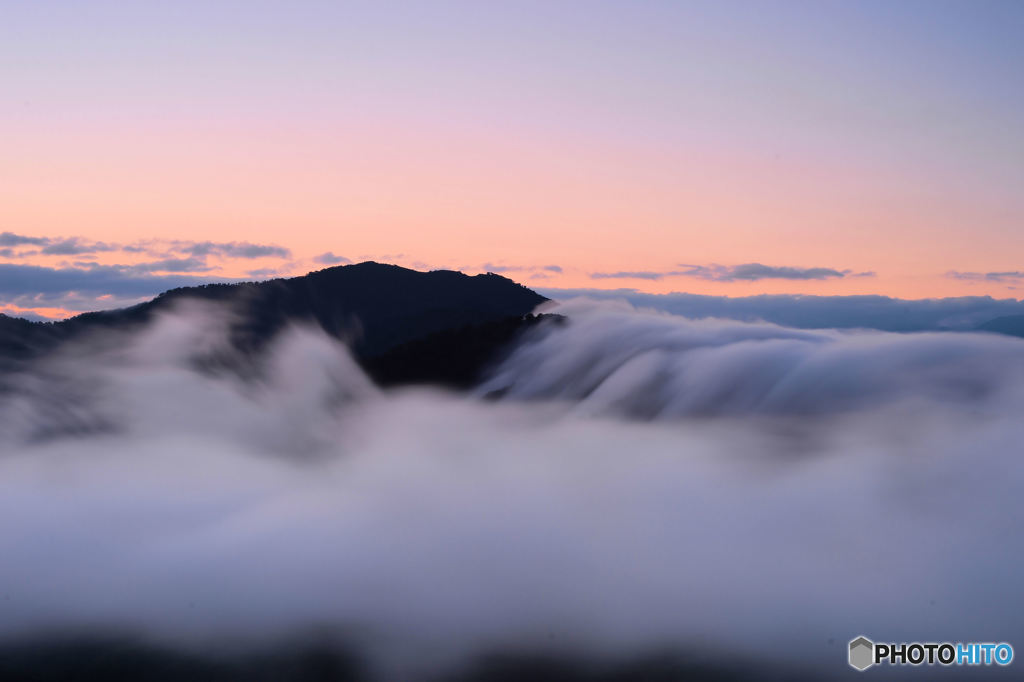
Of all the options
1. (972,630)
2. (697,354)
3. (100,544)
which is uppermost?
(697,354)

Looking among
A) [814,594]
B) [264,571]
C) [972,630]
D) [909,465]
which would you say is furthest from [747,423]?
[264,571]

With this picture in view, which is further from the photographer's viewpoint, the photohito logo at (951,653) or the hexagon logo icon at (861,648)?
the photohito logo at (951,653)

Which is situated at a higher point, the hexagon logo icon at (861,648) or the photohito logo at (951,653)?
the hexagon logo icon at (861,648)

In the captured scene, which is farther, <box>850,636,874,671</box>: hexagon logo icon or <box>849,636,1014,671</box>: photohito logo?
<box>849,636,1014,671</box>: photohito logo

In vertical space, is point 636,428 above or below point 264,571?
above

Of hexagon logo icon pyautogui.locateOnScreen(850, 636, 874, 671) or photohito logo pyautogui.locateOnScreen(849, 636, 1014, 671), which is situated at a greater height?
hexagon logo icon pyautogui.locateOnScreen(850, 636, 874, 671)

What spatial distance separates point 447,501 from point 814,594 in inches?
3826

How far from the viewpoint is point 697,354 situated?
174 metres

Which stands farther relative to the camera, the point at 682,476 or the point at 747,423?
the point at 682,476

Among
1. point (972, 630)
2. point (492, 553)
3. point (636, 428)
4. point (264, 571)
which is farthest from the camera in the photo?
point (636, 428)

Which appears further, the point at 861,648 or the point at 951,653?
the point at 951,653

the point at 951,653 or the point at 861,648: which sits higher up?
the point at 861,648

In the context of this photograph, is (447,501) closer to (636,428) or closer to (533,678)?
(636,428)

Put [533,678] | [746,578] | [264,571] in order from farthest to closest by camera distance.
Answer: [264,571]
[746,578]
[533,678]
